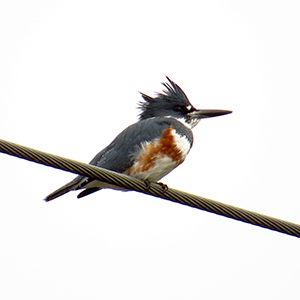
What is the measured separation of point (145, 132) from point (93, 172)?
1.62 m

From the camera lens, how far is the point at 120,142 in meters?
4.74

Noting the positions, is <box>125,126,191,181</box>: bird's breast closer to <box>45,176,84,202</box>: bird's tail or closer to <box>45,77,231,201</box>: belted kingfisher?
<box>45,77,231,201</box>: belted kingfisher

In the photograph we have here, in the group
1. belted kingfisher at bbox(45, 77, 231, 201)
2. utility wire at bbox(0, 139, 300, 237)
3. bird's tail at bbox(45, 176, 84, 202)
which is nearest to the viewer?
utility wire at bbox(0, 139, 300, 237)

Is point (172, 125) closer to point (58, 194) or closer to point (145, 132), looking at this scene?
point (145, 132)

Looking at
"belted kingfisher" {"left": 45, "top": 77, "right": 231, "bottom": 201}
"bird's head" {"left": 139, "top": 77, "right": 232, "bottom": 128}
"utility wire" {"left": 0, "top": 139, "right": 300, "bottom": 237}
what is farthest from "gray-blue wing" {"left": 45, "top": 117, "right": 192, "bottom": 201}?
"utility wire" {"left": 0, "top": 139, "right": 300, "bottom": 237}

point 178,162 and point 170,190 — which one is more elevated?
point 178,162

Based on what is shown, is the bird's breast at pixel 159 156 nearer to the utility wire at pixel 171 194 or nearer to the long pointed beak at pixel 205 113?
the long pointed beak at pixel 205 113

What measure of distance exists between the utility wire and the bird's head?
1947mm

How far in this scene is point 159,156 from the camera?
4617 millimetres

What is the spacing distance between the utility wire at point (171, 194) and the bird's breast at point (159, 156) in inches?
38.0

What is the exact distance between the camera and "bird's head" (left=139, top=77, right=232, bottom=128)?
5461 mm

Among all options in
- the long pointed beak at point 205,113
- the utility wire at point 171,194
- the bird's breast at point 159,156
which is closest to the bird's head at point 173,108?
the long pointed beak at point 205,113

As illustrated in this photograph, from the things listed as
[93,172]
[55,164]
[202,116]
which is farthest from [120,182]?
[202,116]

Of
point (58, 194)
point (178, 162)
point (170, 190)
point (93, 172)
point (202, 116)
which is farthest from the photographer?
point (202, 116)
